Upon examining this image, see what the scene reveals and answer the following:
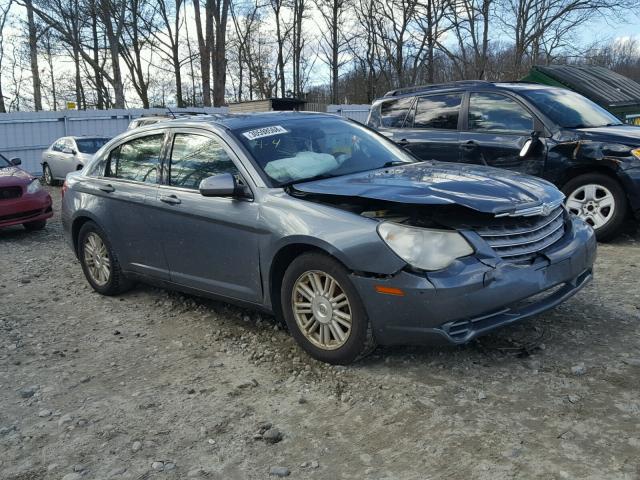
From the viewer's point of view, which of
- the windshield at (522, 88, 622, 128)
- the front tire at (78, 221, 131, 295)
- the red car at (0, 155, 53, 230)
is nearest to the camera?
the front tire at (78, 221, 131, 295)

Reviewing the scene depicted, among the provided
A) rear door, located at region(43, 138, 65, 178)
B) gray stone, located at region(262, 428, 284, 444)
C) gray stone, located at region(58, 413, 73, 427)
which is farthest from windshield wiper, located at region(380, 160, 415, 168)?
rear door, located at region(43, 138, 65, 178)

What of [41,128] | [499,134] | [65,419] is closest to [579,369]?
[65,419]

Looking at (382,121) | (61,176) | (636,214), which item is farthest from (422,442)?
(61,176)

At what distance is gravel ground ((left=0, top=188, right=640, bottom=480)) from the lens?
2713 mm

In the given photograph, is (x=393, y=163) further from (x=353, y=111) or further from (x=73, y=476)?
(x=353, y=111)

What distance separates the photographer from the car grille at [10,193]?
28.7ft

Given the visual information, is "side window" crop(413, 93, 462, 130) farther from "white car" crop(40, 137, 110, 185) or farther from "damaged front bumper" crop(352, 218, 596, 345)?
"white car" crop(40, 137, 110, 185)

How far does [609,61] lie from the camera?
39125 mm

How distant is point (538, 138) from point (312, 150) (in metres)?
3.41

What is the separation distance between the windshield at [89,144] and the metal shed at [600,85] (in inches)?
448

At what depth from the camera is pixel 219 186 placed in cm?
396

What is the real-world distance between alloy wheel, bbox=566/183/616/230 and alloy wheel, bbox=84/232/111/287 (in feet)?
16.1

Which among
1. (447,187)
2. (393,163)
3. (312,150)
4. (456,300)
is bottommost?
(456,300)

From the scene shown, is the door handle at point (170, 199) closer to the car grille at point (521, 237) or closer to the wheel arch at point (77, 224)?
the wheel arch at point (77, 224)
